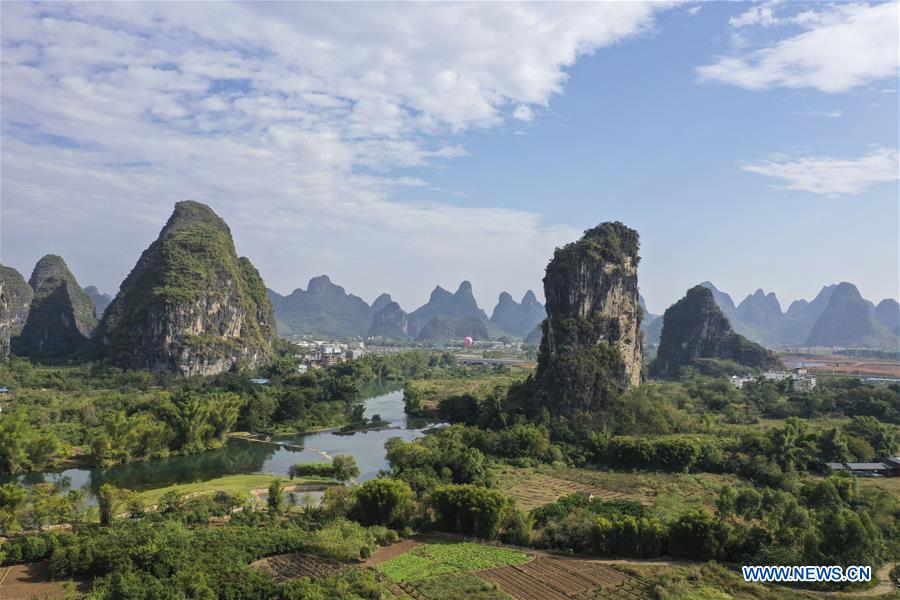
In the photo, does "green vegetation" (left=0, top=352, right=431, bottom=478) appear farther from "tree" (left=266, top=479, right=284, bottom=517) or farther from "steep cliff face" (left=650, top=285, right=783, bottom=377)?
"steep cliff face" (left=650, top=285, right=783, bottom=377)

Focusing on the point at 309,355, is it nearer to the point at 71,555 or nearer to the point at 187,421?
the point at 187,421

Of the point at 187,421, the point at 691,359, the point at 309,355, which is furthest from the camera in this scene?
the point at 309,355

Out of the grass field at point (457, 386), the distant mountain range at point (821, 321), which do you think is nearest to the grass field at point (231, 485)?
the grass field at point (457, 386)

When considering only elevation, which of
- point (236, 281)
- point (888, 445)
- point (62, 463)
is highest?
point (236, 281)

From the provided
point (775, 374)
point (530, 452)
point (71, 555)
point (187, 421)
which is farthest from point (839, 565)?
point (775, 374)

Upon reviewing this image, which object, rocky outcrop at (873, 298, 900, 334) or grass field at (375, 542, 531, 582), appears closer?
grass field at (375, 542, 531, 582)

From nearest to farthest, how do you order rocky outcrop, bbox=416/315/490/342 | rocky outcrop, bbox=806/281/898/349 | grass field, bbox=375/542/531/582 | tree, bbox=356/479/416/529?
grass field, bbox=375/542/531/582
tree, bbox=356/479/416/529
rocky outcrop, bbox=806/281/898/349
rocky outcrop, bbox=416/315/490/342

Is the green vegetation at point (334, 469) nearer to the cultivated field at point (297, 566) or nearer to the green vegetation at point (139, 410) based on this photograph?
the green vegetation at point (139, 410)

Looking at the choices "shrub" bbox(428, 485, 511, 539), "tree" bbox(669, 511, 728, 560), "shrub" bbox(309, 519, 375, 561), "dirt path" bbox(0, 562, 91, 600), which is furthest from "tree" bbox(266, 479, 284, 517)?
"tree" bbox(669, 511, 728, 560)
